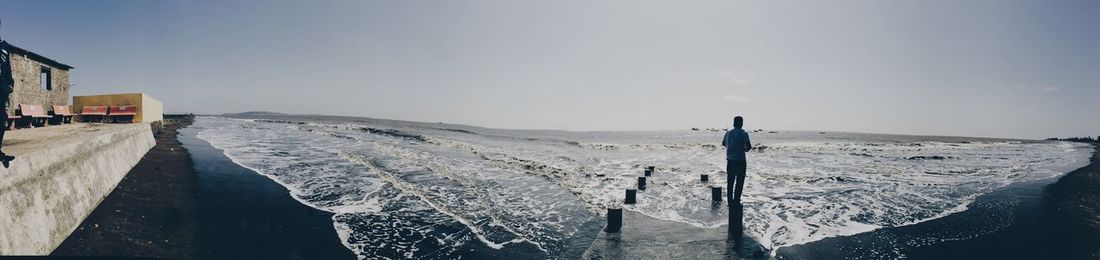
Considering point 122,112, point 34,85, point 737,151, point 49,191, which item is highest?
point 34,85

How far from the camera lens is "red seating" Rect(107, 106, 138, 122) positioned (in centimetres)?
2467

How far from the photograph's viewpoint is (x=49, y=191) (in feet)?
22.3

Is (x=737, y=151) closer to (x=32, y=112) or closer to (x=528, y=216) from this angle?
(x=528, y=216)

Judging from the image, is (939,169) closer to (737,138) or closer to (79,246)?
(737,138)

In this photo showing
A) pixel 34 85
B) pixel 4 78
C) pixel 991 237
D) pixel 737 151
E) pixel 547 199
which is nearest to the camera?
pixel 4 78

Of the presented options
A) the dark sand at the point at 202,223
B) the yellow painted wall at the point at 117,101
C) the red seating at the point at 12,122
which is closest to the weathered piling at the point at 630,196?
the dark sand at the point at 202,223

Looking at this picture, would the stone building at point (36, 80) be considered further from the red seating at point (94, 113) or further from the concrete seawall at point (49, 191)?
the concrete seawall at point (49, 191)

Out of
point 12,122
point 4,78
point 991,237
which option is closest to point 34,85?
point 12,122

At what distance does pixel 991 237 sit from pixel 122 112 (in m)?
37.0

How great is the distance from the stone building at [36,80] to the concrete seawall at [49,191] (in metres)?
16.0

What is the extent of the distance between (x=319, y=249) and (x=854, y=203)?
44.4 ft

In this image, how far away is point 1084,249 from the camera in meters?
7.96

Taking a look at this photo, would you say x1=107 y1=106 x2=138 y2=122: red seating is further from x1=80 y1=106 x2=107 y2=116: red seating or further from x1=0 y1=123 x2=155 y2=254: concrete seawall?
x1=0 y1=123 x2=155 y2=254: concrete seawall

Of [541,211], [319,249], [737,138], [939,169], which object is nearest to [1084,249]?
[737,138]
